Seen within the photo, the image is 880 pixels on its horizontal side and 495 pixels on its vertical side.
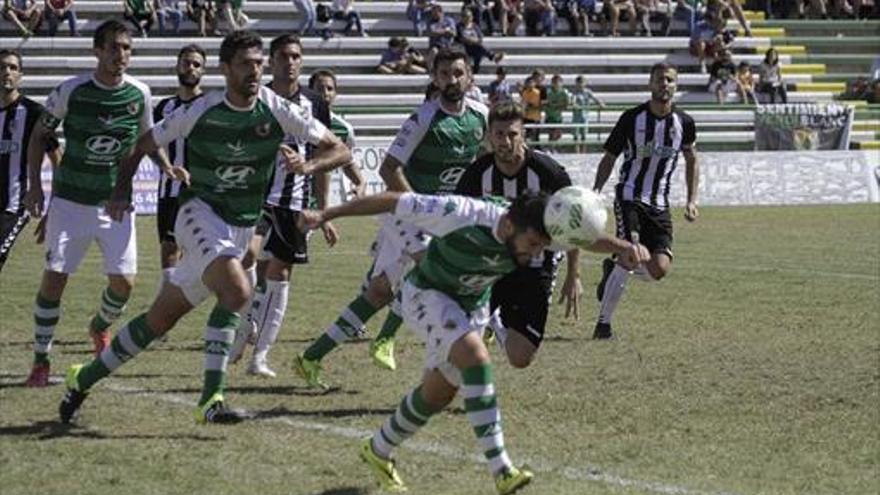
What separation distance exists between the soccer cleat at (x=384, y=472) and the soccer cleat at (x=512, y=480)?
62 cm

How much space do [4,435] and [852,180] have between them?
90.2ft

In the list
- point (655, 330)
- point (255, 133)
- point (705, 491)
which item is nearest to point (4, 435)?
point (255, 133)

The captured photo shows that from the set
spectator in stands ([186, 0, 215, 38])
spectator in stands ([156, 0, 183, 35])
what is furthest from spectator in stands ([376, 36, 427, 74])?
spectator in stands ([156, 0, 183, 35])

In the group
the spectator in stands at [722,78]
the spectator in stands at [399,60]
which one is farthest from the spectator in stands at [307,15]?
the spectator in stands at [722,78]

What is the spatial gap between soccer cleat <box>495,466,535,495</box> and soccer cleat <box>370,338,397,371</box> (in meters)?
4.32

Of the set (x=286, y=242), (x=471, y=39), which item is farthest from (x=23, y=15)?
(x=286, y=242)

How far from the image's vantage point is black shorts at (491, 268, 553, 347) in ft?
32.4

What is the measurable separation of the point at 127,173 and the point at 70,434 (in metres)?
1.47

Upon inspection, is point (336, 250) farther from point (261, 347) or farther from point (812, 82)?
point (812, 82)

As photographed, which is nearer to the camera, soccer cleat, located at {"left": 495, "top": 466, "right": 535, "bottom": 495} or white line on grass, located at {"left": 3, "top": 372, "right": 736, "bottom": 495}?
soccer cleat, located at {"left": 495, "top": 466, "right": 535, "bottom": 495}

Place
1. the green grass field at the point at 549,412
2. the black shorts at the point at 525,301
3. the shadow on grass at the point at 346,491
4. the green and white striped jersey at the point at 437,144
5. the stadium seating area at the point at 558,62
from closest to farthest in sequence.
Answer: the shadow on grass at the point at 346,491 → the green grass field at the point at 549,412 → the black shorts at the point at 525,301 → the green and white striped jersey at the point at 437,144 → the stadium seating area at the point at 558,62

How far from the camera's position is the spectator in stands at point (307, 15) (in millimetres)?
38250

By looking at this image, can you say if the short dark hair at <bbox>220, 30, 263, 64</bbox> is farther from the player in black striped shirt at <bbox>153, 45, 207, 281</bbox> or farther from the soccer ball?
the player in black striped shirt at <bbox>153, 45, 207, 281</bbox>

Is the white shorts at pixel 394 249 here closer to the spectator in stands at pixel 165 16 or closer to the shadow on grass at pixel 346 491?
the shadow on grass at pixel 346 491
